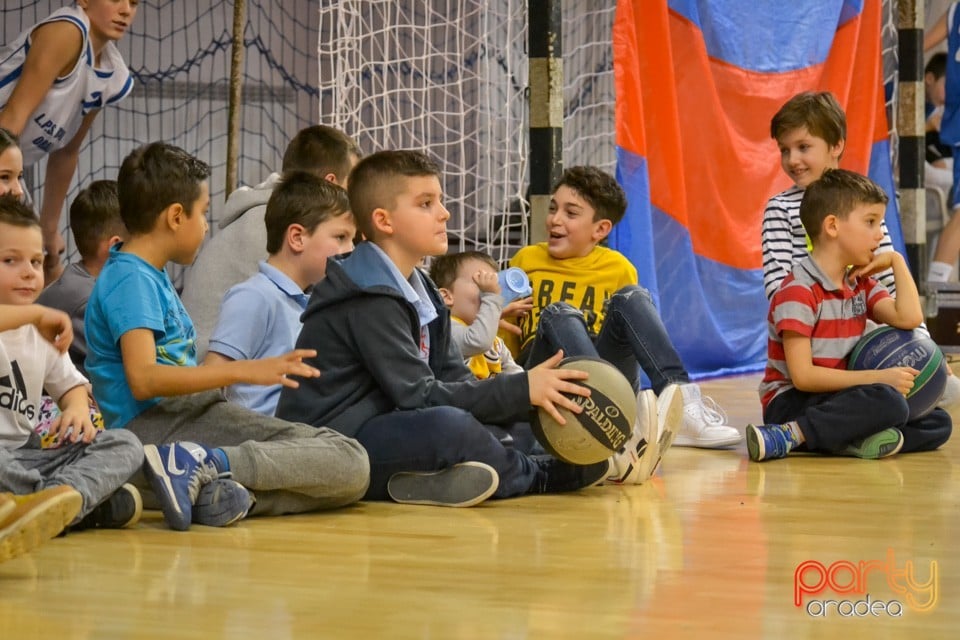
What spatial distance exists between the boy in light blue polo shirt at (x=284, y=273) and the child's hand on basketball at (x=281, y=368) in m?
0.54

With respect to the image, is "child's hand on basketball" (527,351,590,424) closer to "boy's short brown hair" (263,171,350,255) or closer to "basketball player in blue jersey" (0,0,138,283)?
"boy's short brown hair" (263,171,350,255)

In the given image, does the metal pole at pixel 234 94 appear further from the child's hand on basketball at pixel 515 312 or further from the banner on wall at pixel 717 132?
the child's hand on basketball at pixel 515 312

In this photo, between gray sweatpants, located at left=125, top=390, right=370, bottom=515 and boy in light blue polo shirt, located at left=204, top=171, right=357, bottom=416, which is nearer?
gray sweatpants, located at left=125, top=390, right=370, bottom=515

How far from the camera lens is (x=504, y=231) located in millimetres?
6430

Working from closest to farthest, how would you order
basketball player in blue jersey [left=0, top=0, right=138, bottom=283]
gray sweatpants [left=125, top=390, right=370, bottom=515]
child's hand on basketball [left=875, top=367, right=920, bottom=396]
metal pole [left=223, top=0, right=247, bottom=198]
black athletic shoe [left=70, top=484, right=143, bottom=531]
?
black athletic shoe [left=70, top=484, right=143, bottom=531], gray sweatpants [left=125, top=390, right=370, bottom=515], child's hand on basketball [left=875, top=367, right=920, bottom=396], basketball player in blue jersey [left=0, top=0, right=138, bottom=283], metal pole [left=223, top=0, right=247, bottom=198]

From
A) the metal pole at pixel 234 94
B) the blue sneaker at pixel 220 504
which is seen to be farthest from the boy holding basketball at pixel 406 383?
the metal pole at pixel 234 94

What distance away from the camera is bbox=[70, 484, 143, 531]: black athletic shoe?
2697 mm

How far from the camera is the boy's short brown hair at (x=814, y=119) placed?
4523 millimetres

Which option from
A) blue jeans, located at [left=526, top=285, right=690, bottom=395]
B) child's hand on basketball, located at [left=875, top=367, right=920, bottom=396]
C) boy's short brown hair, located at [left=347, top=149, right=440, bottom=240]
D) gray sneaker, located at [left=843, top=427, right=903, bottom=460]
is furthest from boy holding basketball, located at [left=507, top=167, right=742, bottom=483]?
boy's short brown hair, located at [left=347, top=149, right=440, bottom=240]

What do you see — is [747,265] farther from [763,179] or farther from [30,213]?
[30,213]

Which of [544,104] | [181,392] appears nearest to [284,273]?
[181,392]

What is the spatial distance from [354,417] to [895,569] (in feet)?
3.97

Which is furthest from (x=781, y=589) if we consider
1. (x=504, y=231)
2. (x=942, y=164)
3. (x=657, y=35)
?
(x=942, y=164)

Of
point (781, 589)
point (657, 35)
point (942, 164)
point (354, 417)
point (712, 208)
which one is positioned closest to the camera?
point (781, 589)
